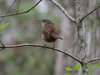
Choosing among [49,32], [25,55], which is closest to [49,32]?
[49,32]

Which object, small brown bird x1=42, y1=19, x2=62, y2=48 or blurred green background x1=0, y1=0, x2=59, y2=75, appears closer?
small brown bird x1=42, y1=19, x2=62, y2=48

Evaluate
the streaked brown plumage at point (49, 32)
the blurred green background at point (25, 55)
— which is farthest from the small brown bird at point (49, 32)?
the blurred green background at point (25, 55)

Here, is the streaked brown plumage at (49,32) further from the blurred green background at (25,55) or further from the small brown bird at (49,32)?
the blurred green background at (25,55)

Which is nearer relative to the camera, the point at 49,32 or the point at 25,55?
the point at 49,32

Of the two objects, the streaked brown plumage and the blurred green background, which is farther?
the blurred green background

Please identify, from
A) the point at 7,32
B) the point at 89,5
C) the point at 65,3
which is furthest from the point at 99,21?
the point at 7,32

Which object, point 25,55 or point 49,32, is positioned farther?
point 25,55

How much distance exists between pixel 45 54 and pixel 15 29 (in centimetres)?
158

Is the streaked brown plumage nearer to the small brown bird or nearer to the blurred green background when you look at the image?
the small brown bird

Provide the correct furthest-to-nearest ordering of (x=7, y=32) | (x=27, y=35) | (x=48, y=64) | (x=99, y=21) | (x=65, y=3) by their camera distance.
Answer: (x=7, y=32) < (x=27, y=35) < (x=48, y=64) < (x=65, y=3) < (x=99, y=21)

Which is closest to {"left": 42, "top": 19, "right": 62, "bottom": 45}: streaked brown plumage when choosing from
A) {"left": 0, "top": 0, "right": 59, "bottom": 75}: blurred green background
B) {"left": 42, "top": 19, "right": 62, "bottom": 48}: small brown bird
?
{"left": 42, "top": 19, "right": 62, "bottom": 48}: small brown bird

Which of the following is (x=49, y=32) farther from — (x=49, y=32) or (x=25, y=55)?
(x=25, y=55)

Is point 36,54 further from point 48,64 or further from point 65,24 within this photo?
point 65,24

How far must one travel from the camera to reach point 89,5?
18.3 ft
